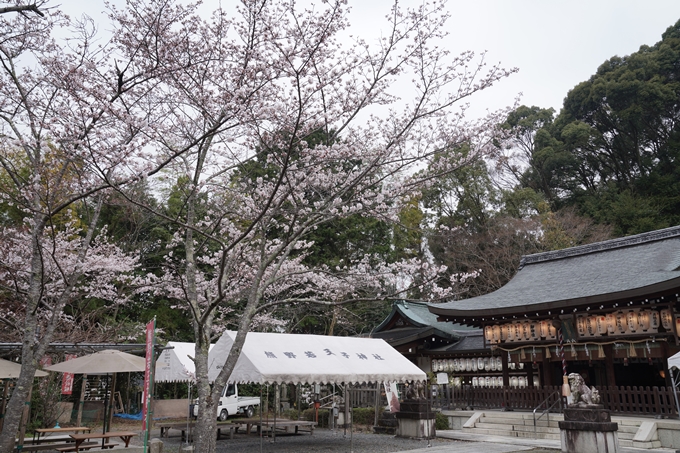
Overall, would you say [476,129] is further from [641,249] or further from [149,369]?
[641,249]

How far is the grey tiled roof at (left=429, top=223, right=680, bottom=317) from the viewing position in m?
12.9

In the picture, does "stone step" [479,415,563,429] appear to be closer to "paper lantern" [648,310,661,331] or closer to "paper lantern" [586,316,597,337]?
"paper lantern" [586,316,597,337]

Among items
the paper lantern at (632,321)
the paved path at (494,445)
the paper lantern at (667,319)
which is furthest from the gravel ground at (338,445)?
the paper lantern at (667,319)

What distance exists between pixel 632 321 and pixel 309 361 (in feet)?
29.4

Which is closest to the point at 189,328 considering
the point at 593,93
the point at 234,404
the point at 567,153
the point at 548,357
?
the point at 234,404

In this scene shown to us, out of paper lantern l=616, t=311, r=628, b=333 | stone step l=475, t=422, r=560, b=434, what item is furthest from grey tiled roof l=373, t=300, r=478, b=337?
paper lantern l=616, t=311, r=628, b=333

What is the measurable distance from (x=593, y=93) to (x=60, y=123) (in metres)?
31.7

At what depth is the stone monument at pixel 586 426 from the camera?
359 inches

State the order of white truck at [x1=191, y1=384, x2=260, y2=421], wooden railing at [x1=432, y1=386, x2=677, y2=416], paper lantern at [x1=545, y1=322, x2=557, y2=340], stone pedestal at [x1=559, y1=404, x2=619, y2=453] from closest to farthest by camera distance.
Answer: stone pedestal at [x1=559, y1=404, x2=619, y2=453], wooden railing at [x1=432, y1=386, x2=677, y2=416], paper lantern at [x1=545, y1=322, x2=557, y2=340], white truck at [x1=191, y1=384, x2=260, y2=421]

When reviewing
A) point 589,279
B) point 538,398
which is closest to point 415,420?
point 538,398

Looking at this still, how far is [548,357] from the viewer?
1499 cm

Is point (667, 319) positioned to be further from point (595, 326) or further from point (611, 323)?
point (595, 326)

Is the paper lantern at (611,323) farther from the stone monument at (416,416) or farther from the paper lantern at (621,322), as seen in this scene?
the stone monument at (416,416)

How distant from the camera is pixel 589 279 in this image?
15312mm
